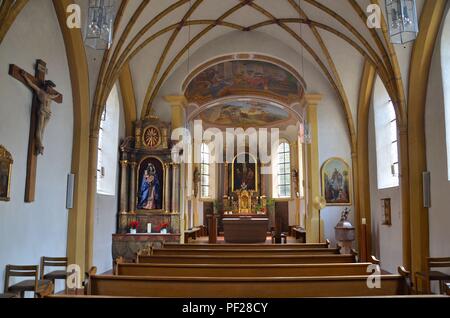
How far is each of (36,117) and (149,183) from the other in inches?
243

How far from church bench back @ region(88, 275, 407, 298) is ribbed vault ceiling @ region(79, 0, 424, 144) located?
19.8ft

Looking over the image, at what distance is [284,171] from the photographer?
79.3 feet

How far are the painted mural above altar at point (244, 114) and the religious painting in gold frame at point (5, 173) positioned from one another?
14548 mm

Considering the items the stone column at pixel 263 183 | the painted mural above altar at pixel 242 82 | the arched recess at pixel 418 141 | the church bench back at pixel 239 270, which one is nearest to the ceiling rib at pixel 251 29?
the arched recess at pixel 418 141

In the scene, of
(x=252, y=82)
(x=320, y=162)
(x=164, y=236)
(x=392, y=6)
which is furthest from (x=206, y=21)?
(x=392, y=6)

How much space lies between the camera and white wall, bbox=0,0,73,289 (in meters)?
7.17

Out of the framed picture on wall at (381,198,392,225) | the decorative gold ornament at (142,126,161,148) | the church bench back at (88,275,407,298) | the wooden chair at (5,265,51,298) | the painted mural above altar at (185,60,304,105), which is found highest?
the painted mural above altar at (185,60,304,105)

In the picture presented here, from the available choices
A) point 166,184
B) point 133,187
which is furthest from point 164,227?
point 133,187

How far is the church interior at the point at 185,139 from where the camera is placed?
645cm

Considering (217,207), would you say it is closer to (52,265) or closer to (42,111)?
(52,265)

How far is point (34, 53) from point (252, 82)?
9.90 metres

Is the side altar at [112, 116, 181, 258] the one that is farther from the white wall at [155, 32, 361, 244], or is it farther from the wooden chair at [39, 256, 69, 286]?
the wooden chair at [39, 256, 69, 286]

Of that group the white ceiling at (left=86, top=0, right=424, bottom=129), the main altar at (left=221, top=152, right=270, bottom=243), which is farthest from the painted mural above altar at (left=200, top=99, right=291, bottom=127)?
the white ceiling at (left=86, top=0, right=424, bottom=129)
